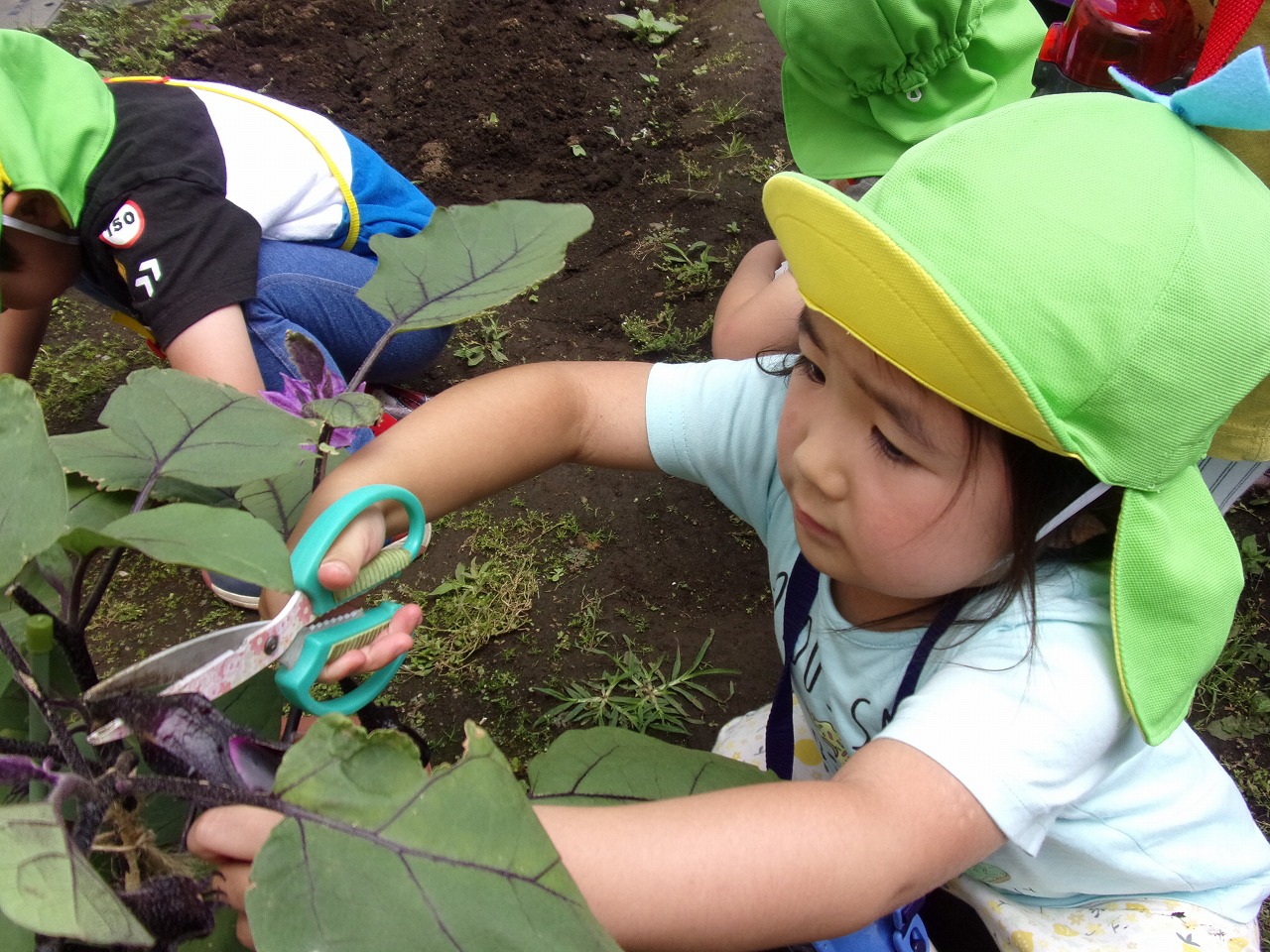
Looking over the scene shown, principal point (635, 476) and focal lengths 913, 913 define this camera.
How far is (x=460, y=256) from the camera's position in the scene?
689 millimetres

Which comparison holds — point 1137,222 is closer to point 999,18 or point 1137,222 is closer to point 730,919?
point 730,919

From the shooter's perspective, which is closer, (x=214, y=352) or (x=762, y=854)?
(x=762, y=854)

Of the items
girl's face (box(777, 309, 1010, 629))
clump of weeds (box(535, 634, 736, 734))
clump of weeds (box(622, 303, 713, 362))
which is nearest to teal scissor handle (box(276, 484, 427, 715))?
girl's face (box(777, 309, 1010, 629))

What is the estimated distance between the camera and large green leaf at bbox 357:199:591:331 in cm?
67

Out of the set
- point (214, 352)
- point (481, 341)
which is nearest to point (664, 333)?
point (481, 341)

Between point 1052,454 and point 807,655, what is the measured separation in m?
0.42

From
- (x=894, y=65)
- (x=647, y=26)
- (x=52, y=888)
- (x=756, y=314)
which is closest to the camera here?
(x=52, y=888)

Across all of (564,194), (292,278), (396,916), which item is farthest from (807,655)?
(564,194)

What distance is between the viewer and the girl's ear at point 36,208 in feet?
4.36

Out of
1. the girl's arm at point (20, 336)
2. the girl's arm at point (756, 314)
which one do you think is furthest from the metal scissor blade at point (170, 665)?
the girl's arm at point (20, 336)

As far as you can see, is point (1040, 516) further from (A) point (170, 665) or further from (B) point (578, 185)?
(B) point (578, 185)

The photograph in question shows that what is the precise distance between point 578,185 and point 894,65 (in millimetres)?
1160

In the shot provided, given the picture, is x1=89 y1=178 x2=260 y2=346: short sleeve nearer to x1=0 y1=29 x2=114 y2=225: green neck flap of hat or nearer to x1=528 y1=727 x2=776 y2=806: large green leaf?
x1=0 y1=29 x2=114 y2=225: green neck flap of hat

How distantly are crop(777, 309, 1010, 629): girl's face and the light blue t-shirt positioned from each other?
0.28 feet
